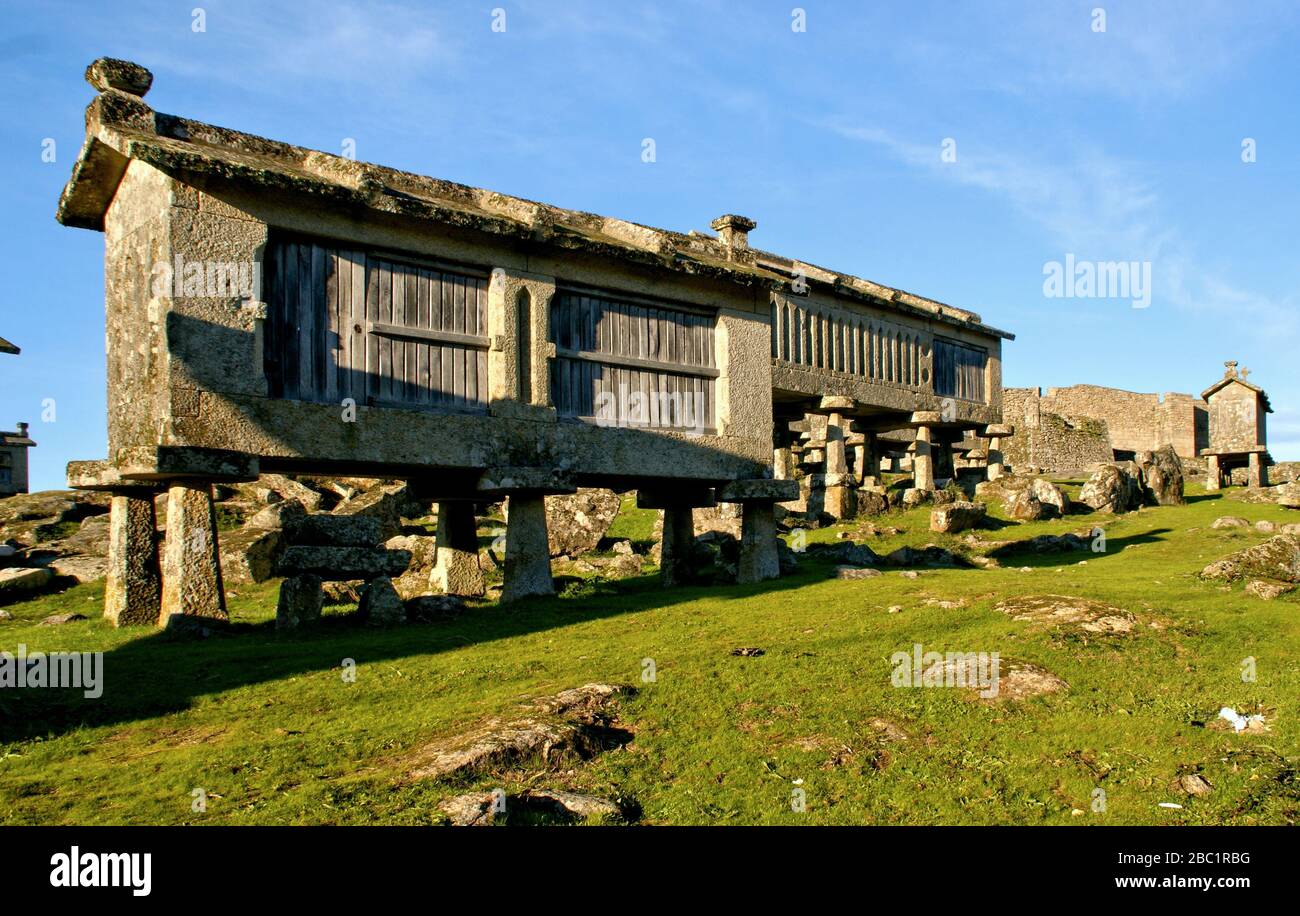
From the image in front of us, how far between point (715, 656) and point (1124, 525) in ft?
54.8

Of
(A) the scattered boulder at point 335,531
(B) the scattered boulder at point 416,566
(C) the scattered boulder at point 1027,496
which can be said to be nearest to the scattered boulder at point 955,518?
(C) the scattered boulder at point 1027,496

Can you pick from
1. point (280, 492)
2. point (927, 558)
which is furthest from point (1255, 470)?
point (280, 492)

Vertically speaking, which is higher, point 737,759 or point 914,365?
point 914,365

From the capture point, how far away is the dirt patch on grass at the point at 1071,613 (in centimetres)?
1136

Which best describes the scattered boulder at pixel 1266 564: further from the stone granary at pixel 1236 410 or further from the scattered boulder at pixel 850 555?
the stone granary at pixel 1236 410

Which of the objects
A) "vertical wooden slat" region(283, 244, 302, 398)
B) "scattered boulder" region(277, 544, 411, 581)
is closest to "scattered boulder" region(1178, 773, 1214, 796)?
"vertical wooden slat" region(283, 244, 302, 398)

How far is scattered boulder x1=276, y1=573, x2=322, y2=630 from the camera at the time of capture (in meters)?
12.7

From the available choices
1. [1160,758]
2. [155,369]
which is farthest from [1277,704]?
[155,369]

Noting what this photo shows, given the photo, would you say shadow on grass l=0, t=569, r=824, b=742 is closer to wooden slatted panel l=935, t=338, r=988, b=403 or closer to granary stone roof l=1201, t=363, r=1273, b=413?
wooden slatted panel l=935, t=338, r=988, b=403

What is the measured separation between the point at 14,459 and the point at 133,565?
36829mm

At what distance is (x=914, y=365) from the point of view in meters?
29.5
